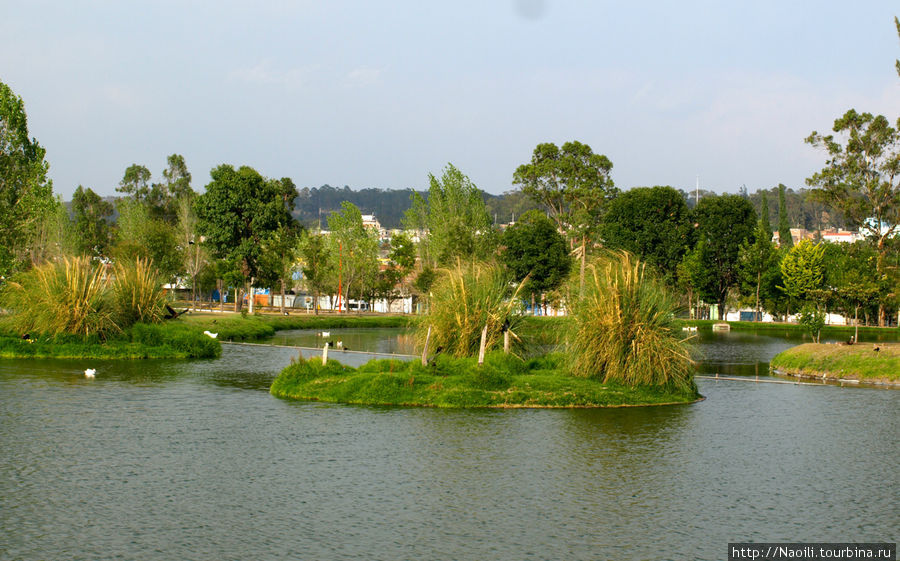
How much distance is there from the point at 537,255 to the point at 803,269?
29.5 metres

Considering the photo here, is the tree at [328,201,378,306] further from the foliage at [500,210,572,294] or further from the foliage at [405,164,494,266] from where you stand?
the foliage at [500,210,572,294]

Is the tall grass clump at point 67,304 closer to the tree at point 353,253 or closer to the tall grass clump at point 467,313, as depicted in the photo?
the tall grass clump at point 467,313

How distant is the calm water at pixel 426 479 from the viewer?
45.3 ft

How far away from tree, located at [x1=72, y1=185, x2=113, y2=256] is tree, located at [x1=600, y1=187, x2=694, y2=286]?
69.1 meters

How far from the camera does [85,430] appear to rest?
74.7 feet

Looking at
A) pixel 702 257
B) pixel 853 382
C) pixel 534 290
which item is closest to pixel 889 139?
pixel 702 257

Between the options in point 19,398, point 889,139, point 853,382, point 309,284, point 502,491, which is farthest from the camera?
point 309,284

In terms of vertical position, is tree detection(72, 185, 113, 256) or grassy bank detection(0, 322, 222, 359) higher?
tree detection(72, 185, 113, 256)

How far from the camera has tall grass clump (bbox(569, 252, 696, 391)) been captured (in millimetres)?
28297

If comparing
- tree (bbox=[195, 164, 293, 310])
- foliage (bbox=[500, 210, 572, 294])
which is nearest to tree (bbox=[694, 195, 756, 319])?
foliage (bbox=[500, 210, 572, 294])

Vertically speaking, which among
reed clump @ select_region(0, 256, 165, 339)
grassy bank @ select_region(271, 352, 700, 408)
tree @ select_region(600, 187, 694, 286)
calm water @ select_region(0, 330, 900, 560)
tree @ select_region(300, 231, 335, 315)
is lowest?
calm water @ select_region(0, 330, 900, 560)

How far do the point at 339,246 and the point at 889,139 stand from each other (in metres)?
61.3

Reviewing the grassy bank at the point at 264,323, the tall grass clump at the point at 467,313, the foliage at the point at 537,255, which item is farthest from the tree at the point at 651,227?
the tall grass clump at the point at 467,313

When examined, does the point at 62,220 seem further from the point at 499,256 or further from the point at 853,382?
the point at 853,382
